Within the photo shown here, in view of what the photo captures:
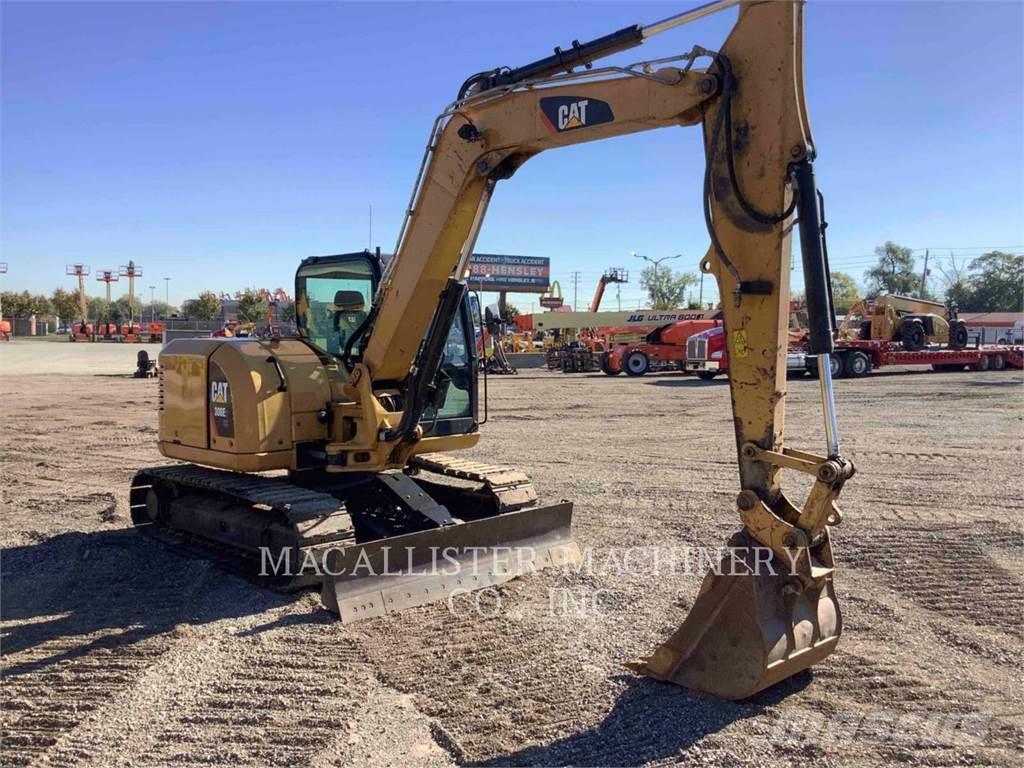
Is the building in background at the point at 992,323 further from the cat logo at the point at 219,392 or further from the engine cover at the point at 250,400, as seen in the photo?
the cat logo at the point at 219,392

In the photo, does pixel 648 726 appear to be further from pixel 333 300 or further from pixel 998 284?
pixel 998 284

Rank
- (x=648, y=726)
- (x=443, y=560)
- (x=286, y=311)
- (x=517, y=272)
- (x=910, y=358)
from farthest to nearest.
A: (x=517, y=272) → (x=910, y=358) → (x=286, y=311) → (x=443, y=560) → (x=648, y=726)

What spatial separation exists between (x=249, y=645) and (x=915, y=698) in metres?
3.82

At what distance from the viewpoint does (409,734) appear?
400 centimetres

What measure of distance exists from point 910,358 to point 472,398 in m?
26.7

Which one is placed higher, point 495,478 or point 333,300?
point 333,300

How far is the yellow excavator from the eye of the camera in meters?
4.24

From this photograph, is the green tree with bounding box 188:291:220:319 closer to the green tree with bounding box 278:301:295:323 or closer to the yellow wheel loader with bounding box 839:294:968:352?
the yellow wheel loader with bounding box 839:294:968:352

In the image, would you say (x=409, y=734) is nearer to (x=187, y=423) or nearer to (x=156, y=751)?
(x=156, y=751)

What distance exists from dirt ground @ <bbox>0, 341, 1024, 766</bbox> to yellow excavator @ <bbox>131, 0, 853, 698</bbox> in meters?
0.31

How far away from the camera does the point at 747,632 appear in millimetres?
4180

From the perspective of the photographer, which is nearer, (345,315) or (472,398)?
(345,315)

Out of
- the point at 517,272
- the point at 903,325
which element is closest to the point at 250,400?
the point at 903,325

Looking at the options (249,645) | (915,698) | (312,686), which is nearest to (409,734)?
(312,686)
